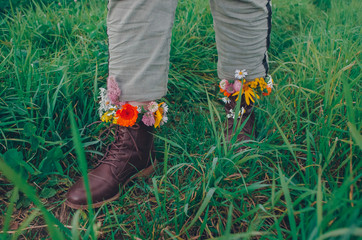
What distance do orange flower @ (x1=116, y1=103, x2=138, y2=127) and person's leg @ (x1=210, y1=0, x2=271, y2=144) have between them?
13.8 inches

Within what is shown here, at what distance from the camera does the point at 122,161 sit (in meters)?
1.02

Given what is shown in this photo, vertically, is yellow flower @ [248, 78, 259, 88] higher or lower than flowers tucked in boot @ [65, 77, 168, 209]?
higher

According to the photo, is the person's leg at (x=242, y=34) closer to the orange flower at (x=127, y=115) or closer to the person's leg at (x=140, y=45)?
the person's leg at (x=140, y=45)

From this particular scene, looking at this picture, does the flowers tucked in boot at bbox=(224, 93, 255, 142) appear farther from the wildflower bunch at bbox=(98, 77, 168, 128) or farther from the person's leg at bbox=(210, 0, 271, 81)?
the wildflower bunch at bbox=(98, 77, 168, 128)

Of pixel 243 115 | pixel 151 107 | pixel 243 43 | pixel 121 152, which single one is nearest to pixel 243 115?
pixel 243 115

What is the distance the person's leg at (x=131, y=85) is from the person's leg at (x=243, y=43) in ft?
0.79

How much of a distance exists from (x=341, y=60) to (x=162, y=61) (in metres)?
0.92

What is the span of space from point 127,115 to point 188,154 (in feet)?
0.86

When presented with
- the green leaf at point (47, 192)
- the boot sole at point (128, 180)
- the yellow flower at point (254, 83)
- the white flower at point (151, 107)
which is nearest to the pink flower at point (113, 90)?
the white flower at point (151, 107)

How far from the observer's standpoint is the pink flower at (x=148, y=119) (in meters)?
0.99

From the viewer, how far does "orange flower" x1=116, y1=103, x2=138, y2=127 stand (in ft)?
3.16

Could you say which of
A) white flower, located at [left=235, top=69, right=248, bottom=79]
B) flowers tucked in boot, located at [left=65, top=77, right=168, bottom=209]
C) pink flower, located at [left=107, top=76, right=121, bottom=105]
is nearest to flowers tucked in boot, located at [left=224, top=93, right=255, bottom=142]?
white flower, located at [left=235, top=69, right=248, bottom=79]

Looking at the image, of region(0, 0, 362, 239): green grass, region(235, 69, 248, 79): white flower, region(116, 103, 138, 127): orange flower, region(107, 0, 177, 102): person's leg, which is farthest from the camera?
region(235, 69, 248, 79): white flower

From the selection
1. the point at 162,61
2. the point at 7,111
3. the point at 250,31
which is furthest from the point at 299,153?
the point at 7,111
